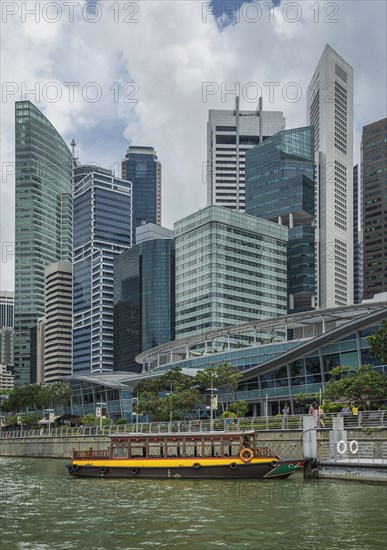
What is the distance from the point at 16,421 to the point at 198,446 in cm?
9996

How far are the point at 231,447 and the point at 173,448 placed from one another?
526cm

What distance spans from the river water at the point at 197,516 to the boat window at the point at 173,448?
4.04 m

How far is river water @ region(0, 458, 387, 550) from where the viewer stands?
30.4 metres

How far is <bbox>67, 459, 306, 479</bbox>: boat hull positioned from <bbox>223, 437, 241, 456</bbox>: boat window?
129 centimetres

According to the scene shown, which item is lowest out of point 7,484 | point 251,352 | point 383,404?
point 7,484

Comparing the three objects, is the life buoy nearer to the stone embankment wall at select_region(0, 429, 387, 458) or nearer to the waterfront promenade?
the waterfront promenade

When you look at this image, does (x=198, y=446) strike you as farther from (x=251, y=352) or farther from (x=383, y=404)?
(x=251, y=352)

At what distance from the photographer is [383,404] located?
74562 millimetres

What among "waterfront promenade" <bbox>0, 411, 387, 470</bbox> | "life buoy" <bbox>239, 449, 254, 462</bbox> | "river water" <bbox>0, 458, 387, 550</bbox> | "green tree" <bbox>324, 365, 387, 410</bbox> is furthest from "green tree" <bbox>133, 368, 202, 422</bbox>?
"river water" <bbox>0, 458, 387, 550</bbox>

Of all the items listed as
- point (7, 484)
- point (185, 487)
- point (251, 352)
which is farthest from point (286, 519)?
point (251, 352)

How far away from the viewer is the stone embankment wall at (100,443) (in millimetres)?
51688

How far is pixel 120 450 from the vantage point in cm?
5800

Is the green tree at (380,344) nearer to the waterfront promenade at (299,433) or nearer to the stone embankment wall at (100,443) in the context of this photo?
the waterfront promenade at (299,433)

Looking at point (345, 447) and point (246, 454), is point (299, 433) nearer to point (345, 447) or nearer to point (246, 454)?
point (246, 454)
